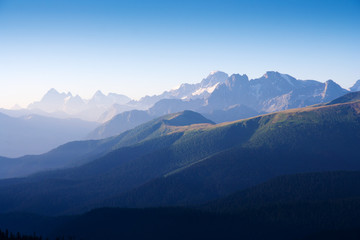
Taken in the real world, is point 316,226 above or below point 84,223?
below

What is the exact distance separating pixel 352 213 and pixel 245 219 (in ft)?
187

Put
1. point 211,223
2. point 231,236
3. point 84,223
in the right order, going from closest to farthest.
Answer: point 231,236
point 211,223
point 84,223

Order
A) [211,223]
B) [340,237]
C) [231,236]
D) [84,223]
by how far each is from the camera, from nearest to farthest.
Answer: [340,237] → [231,236] → [211,223] → [84,223]

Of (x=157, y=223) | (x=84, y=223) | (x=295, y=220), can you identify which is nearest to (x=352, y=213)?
(x=295, y=220)

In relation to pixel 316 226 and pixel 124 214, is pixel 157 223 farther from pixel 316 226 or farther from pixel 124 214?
pixel 316 226

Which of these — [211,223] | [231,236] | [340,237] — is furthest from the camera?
[211,223]

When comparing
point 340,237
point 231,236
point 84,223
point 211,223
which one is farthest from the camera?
point 84,223

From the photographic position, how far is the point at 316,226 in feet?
565

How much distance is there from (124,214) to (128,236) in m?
25.0

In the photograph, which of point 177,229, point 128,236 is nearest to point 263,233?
point 177,229

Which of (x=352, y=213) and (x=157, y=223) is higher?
(x=157, y=223)

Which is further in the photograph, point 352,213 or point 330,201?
point 330,201

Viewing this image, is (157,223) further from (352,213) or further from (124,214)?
(352,213)

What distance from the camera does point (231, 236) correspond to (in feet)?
558
